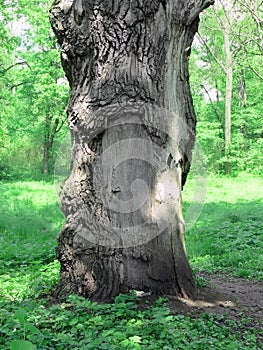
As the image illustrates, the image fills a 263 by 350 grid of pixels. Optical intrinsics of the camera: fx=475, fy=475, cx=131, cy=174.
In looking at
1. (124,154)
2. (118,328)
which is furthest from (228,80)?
(118,328)

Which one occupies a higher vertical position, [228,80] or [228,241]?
[228,80]

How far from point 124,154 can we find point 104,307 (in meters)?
1.29

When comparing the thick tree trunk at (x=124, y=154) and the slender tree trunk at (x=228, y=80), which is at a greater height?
the slender tree trunk at (x=228, y=80)

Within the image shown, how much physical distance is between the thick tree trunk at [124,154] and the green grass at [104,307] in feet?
1.19

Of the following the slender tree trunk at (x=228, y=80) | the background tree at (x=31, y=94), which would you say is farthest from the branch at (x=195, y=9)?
the slender tree trunk at (x=228, y=80)

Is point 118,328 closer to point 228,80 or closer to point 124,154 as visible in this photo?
point 124,154

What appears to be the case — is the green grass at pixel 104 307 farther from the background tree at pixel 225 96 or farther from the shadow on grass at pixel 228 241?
the background tree at pixel 225 96

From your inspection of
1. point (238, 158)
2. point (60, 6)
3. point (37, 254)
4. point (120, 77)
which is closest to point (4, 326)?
point (120, 77)

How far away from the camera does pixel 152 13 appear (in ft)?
13.6

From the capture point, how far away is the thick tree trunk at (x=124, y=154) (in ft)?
13.3

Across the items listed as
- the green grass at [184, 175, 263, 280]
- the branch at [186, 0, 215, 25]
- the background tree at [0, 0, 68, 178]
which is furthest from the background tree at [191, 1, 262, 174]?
the branch at [186, 0, 215, 25]

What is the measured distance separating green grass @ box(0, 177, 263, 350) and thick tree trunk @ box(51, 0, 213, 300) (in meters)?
0.36

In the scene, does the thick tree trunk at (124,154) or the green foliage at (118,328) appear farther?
the thick tree trunk at (124,154)

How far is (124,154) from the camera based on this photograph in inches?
162
